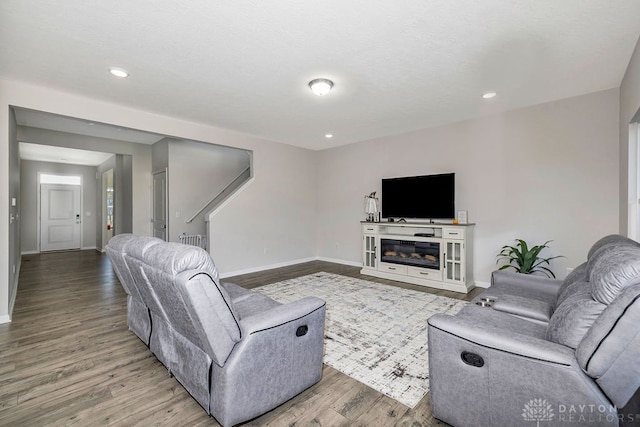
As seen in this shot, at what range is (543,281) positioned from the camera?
2607 millimetres

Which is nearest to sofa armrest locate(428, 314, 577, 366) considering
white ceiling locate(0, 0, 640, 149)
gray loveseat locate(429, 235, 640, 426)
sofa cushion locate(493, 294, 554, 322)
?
gray loveseat locate(429, 235, 640, 426)

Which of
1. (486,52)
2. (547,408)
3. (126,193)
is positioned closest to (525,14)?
(486,52)

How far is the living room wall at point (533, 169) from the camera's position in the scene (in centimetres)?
353

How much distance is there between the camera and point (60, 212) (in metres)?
8.55

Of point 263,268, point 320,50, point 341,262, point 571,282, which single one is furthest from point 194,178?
point 571,282

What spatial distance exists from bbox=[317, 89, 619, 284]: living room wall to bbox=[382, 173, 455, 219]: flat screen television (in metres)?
0.22

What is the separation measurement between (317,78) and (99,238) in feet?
30.2

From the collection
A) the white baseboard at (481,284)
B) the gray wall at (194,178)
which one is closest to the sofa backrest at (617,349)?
the white baseboard at (481,284)

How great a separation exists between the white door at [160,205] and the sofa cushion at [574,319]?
20.0 ft

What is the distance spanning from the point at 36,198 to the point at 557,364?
11.4 m

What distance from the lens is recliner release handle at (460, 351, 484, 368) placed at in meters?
1.41

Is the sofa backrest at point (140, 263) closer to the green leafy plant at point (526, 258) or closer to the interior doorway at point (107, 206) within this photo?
the green leafy plant at point (526, 258)

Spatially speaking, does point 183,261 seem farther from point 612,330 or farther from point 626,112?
point 626,112

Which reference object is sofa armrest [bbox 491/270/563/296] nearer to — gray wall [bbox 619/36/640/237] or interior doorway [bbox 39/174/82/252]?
gray wall [bbox 619/36/640/237]
